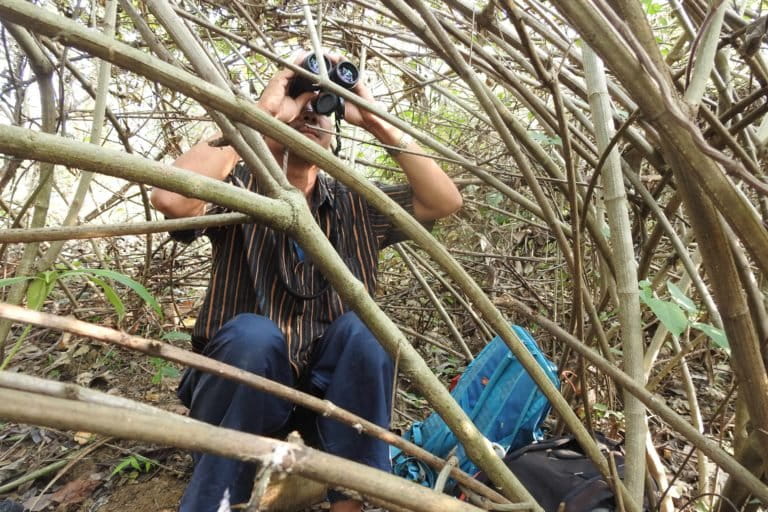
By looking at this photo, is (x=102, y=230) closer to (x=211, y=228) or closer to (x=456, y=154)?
(x=456, y=154)

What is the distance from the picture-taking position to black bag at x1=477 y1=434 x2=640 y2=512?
90 cm

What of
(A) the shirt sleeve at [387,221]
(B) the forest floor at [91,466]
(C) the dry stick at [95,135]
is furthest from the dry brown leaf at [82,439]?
(A) the shirt sleeve at [387,221]

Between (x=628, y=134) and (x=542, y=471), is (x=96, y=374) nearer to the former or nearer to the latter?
(x=542, y=471)

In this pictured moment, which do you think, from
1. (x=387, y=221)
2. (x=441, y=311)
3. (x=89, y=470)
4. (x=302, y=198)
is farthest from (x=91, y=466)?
(x=302, y=198)

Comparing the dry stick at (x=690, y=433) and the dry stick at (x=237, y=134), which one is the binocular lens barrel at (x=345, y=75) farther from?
the dry stick at (x=690, y=433)

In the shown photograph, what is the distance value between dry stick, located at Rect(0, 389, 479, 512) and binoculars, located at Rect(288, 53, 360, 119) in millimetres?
1025

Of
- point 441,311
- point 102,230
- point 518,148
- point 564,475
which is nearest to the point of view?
point 102,230

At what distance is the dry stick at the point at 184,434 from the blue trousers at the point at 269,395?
31.5 inches

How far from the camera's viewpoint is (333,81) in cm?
120

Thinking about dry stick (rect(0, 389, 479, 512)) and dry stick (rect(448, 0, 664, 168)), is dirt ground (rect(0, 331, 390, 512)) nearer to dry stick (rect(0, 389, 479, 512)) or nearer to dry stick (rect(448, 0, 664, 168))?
dry stick (rect(0, 389, 479, 512))

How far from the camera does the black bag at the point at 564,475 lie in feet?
2.97

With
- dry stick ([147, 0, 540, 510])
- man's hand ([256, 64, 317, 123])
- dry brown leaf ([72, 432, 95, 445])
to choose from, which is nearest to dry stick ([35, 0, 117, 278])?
man's hand ([256, 64, 317, 123])

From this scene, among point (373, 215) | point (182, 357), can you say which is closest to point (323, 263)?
point (182, 357)

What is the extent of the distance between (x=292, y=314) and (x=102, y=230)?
0.88 metres
